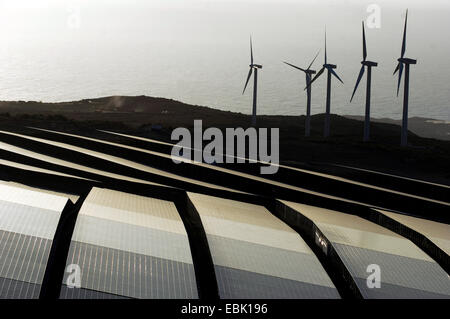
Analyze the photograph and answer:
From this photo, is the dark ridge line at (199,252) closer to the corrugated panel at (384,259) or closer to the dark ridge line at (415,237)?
the corrugated panel at (384,259)

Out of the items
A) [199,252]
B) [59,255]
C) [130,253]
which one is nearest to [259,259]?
[199,252]

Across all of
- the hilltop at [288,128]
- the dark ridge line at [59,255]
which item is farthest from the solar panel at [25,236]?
the hilltop at [288,128]

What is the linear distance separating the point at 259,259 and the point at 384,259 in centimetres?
613

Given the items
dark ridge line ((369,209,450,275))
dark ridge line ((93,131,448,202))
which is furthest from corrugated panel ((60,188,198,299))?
dark ridge line ((93,131,448,202))

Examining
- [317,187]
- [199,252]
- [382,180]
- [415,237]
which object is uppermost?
[199,252]

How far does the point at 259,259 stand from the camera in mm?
32719

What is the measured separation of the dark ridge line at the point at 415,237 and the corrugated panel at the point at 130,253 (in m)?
12.7

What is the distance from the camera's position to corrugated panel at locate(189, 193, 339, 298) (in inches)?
1146

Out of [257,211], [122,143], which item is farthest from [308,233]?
[122,143]

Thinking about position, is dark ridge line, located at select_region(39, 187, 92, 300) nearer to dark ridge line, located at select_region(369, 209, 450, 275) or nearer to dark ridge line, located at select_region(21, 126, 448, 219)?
dark ridge line, located at select_region(21, 126, 448, 219)

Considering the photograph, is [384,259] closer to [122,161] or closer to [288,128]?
[122,161]

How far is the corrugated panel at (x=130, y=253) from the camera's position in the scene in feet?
90.8

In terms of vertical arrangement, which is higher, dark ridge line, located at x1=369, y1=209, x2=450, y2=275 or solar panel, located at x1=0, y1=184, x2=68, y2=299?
solar panel, located at x1=0, y1=184, x2=68, y2=299

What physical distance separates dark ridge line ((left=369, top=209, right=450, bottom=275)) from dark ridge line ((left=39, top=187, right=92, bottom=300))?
17.9m
